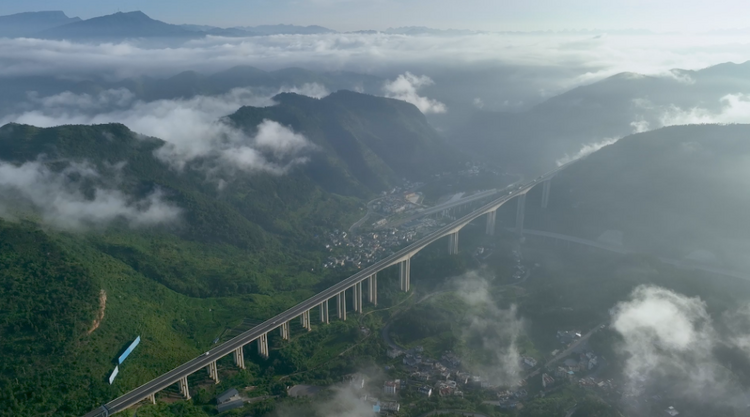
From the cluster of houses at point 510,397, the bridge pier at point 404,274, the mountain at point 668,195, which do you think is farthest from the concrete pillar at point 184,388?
the mountain at point 668,195

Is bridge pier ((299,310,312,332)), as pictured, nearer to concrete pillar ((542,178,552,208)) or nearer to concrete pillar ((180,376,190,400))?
concrete pillar ((180,376,190,400))

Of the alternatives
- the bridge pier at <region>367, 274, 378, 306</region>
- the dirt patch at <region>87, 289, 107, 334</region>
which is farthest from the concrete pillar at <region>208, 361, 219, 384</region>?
the bridge pier at <region>367, 274, 378, 306</region>

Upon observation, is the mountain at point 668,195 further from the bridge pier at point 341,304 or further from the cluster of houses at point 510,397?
the bridge pier at point 341,304

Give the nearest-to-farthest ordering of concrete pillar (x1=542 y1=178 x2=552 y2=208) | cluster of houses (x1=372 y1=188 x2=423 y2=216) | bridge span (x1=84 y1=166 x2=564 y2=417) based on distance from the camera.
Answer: bridge span (x1=84 y1=166 x2=564 y2=417) < concrete pillar (x1=542 y1=178 x2=552 y2=208) < cluster of houses (x1=372 y1=188 x2=423 y2=216)

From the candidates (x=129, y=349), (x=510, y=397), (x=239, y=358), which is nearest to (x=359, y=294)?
(x=239, y=358)

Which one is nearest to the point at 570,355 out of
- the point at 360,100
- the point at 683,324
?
the point at 683,324
